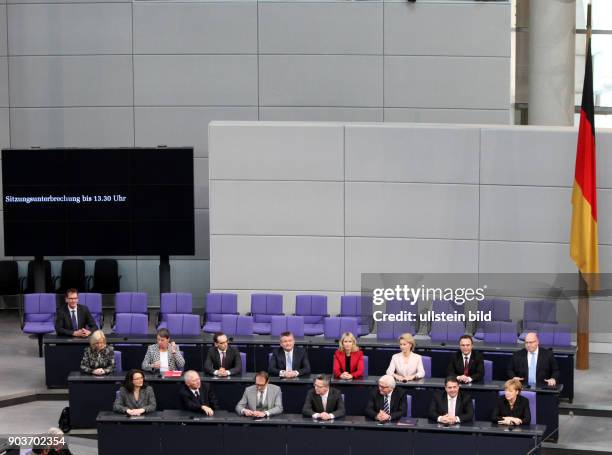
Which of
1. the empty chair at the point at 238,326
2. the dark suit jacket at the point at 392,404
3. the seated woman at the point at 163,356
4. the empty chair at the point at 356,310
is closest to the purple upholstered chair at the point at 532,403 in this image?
the dark suit jacket at the point at 392,404

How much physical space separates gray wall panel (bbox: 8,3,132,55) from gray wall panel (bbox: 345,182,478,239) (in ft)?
17.8

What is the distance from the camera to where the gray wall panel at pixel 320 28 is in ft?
63.6

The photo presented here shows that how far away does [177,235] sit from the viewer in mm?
17703

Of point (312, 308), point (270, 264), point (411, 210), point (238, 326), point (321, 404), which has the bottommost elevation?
point (321, 404)

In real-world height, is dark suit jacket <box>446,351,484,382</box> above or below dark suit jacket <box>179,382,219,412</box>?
above

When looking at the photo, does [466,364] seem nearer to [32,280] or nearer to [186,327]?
[186,327]

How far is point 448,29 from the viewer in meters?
19.3

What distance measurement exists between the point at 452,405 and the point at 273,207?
6016mm

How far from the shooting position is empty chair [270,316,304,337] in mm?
15141

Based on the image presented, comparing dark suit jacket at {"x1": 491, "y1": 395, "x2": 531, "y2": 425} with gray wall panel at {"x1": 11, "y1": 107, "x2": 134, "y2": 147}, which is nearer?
dark suit jacket at {"x1": 491, "y1": 395, "x2": 531, "y2": 425}

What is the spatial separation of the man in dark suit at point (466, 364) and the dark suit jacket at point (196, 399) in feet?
9.12

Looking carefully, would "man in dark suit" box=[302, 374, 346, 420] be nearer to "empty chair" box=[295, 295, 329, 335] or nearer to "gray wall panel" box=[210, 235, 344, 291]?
"empty chair" box=[295, 295, 329, 335]

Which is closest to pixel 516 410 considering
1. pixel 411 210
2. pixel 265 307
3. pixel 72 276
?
pixel 265 307

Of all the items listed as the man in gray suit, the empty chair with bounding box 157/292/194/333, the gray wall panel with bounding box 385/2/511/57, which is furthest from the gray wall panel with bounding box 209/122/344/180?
the man in gray suit
